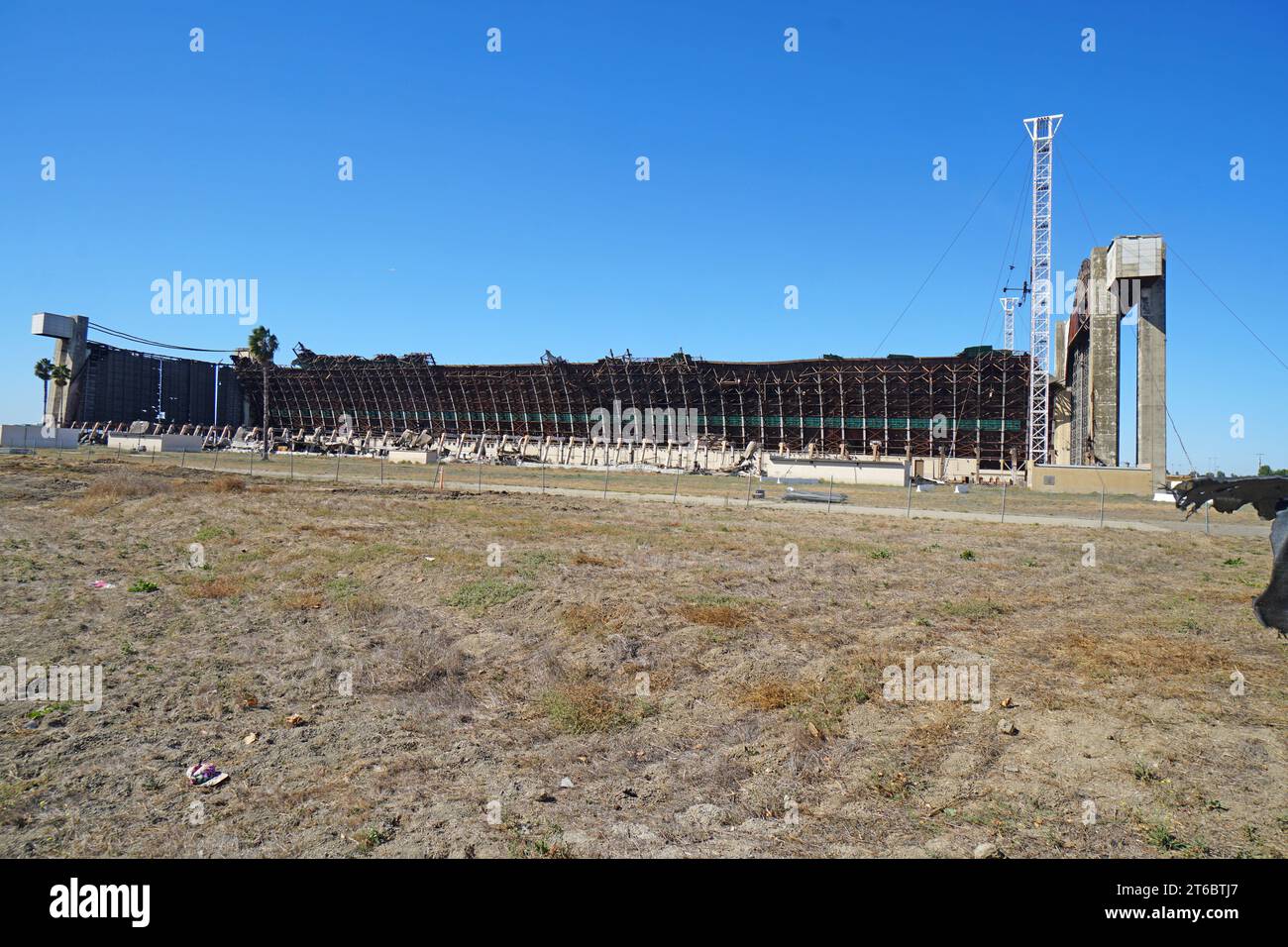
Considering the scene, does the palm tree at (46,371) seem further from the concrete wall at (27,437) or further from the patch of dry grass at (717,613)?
the patch of dry grass at (717,613)

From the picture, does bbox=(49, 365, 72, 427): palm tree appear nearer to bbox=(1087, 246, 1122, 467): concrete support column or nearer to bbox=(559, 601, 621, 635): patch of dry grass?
bbox=(559, 601, 621, 635): patch of dry grass

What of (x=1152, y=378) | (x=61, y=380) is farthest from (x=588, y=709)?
(x=61, y=380)

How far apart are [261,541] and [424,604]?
8.34 m

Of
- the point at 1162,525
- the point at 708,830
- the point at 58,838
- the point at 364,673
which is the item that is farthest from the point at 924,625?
the point at 1162,525

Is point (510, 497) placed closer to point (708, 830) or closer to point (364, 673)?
point (364, 673)

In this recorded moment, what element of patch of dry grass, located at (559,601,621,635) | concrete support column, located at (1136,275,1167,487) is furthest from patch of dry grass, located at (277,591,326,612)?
concrete support column, located at (1136,275,1167,487)

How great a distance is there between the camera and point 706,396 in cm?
10550

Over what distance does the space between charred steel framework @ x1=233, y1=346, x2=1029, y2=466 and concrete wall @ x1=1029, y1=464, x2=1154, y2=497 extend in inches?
1035

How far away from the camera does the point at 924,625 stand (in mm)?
12828

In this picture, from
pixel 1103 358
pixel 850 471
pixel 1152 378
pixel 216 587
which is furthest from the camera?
pixel 850 471

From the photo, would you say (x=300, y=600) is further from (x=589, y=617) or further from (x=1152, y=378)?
(x=1152, y=378)

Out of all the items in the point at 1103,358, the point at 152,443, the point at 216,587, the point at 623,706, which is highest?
the point at 1103,358

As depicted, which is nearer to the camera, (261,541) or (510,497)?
(261,541)

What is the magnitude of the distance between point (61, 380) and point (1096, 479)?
457ft
